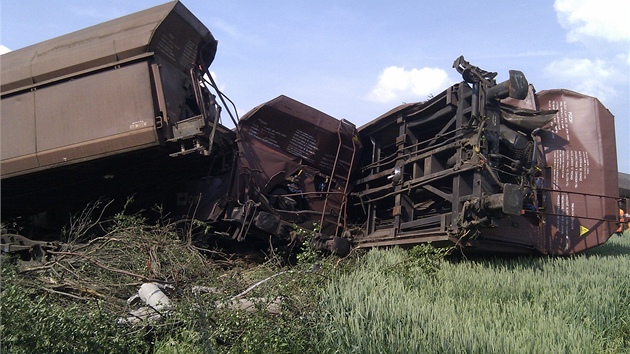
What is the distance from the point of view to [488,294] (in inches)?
176

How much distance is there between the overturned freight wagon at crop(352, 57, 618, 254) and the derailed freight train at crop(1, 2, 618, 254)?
2cm

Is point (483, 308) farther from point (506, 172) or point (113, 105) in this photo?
point (113, 105)

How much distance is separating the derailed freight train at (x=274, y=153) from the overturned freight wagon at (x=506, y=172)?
0.02 metres

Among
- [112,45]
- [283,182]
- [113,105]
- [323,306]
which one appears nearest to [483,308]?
[323,306]

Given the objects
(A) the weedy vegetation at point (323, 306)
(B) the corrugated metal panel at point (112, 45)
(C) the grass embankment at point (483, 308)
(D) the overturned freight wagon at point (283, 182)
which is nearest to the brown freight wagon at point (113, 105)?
(B) the corrugated metal panel at point (112, 45)

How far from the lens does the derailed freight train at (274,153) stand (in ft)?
20.1

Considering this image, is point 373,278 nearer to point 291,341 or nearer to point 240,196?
point 291,341

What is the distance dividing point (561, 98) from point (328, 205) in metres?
3.66

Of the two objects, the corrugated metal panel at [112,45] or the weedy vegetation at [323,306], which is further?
the corrugated metal panel at [112,45]

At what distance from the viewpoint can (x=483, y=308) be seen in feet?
13.3

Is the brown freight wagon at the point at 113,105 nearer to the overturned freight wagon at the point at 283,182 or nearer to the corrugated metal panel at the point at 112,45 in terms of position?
the corrugated metal panel at the point at 112,45

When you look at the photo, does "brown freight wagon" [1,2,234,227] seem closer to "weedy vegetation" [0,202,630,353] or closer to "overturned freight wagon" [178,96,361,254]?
"overturned freight wagon" [178,96,361,254]

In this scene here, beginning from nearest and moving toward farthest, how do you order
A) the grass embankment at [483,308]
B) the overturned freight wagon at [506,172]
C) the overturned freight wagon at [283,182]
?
the grass embankment at [483,308]
the overturned freight wagon at [506,172]
the overturned freight wagon at [283,182]

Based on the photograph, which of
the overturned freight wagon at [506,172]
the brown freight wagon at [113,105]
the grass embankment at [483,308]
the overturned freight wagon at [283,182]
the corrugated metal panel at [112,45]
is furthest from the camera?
the overturned freight wagon at [283,182]
